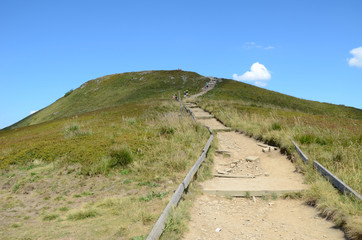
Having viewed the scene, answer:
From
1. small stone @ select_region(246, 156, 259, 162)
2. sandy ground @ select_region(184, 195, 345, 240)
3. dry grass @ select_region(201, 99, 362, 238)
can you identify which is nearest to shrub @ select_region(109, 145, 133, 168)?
sandy ground @ select_region(184, 195, 345, 240)

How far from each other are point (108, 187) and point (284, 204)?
5.56 metres

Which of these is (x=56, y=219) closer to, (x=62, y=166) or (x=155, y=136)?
(x=62, y=166)

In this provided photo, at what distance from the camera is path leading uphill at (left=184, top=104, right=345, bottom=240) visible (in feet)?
19.2

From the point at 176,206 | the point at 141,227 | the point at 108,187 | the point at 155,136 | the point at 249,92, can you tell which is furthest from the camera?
the point at 249,92

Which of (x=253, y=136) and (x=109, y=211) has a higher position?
(x=253, y=136)

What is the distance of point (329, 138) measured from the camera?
11.9 m

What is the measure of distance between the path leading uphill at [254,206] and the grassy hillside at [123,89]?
39.7 m

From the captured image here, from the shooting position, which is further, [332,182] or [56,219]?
[332,182]

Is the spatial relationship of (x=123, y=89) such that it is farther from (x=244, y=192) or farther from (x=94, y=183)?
(x=244, y=192)

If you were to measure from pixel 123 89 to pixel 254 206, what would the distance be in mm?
58459

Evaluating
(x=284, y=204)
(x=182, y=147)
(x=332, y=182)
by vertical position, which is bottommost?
(x=284, y=204)

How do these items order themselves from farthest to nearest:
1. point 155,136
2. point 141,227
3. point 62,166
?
point 155,136
point 62,166
point 141,227

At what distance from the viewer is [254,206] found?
744 cm

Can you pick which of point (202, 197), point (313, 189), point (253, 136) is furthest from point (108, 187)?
point (253, 136)
